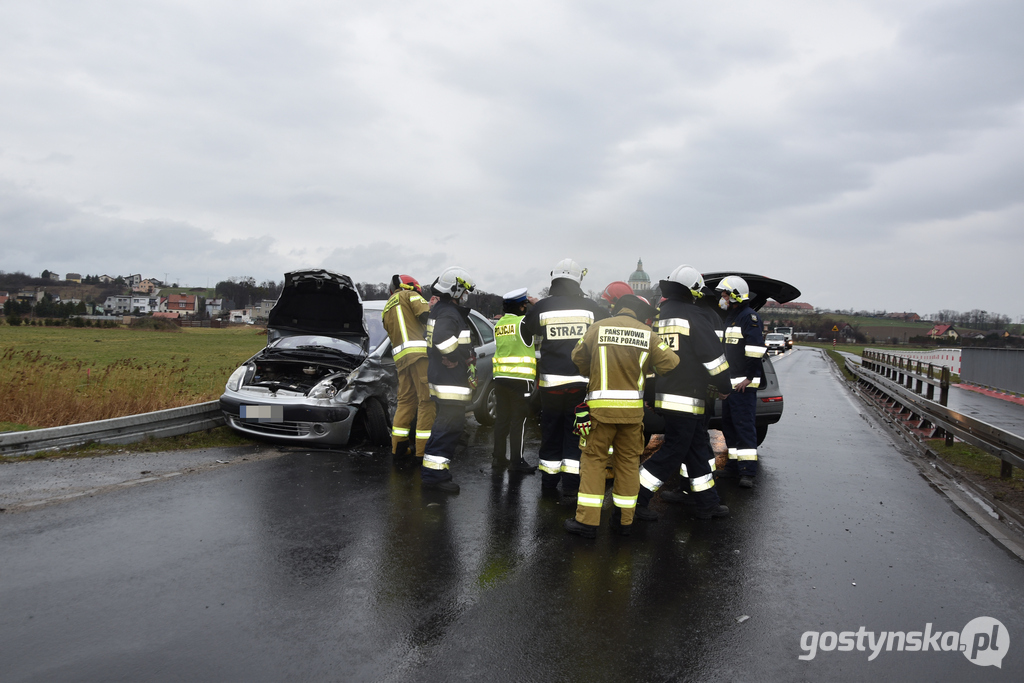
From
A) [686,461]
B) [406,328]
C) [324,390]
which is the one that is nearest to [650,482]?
[686,461]

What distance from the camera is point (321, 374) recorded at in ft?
26.1

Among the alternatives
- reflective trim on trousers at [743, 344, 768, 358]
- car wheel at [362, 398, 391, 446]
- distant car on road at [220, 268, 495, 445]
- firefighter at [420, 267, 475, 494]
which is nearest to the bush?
distant car on road at [220, 268, 495, 445]

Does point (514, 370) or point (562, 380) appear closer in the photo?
point (562, 380)

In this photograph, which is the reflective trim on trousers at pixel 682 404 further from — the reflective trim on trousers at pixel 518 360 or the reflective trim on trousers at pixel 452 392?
the reflective trim on trousers at pixel 452 392

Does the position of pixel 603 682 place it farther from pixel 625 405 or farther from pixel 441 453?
pixel 441 453

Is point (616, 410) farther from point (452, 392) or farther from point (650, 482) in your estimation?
point (452, 392)

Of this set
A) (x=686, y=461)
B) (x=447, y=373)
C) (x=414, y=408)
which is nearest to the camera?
(x=686, y=461)

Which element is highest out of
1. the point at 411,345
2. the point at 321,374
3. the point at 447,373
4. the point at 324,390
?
the point at 411,345

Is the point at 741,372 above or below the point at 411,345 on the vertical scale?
below

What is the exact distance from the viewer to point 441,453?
5.72m

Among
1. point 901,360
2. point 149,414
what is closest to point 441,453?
point 149,414

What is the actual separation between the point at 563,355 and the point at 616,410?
0.96 meters

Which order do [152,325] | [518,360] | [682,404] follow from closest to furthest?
[682,404], [518,360], [152,325]

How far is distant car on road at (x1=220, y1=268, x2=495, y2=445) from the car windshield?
0.04 feet
